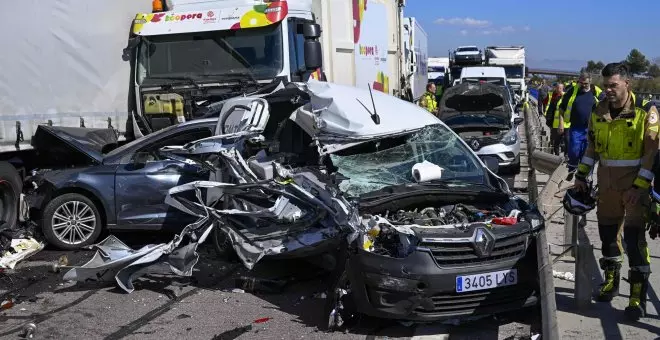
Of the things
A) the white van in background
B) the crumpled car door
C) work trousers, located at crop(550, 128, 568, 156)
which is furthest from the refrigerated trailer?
the white van in background

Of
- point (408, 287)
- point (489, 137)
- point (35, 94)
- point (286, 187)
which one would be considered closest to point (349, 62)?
point (489, 137)

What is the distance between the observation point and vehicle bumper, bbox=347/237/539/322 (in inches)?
194

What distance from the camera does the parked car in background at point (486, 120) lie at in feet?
41.4

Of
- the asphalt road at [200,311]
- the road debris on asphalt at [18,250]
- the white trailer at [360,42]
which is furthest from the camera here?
the white trailer at [360,42]

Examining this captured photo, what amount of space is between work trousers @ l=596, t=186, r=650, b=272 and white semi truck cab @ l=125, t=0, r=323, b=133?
16.5 feet

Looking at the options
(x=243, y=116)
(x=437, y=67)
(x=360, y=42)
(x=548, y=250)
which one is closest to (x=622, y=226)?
(x=548, y=250)

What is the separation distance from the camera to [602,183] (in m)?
5.43

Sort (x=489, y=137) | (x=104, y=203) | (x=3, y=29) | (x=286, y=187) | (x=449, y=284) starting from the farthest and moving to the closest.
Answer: (x=489, y=137) < (x=3, y=29) < (x=104, y=203) < (x=286, y=187) < (x=449, y=284)

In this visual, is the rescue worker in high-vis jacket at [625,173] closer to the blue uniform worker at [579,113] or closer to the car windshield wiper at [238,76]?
the blue uniform worker at [579,113]

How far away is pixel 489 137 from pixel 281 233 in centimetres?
756

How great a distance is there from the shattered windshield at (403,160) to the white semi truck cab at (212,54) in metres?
3.27

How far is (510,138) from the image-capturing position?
12.8 m

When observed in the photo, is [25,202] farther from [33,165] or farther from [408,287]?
[408,287]

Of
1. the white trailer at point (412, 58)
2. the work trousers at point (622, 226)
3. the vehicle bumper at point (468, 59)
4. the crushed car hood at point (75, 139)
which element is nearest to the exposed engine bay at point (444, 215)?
the work trousers at point (622, 226)
